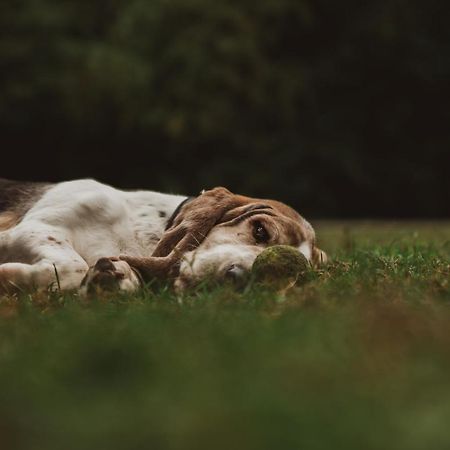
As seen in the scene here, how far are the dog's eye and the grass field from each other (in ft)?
3.19

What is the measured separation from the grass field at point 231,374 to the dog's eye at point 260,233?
971 millimetres

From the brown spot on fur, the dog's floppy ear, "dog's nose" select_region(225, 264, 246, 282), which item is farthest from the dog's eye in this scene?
the brown spot on fur

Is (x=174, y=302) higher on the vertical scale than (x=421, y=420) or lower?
lower

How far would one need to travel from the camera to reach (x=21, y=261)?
4.89 metres

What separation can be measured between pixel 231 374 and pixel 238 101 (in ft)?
71.3

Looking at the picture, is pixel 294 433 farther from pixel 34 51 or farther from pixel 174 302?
pixel 34 51

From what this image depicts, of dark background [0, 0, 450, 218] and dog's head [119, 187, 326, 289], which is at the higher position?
dog's head [119, 187, 326, 289]

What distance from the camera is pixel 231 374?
2.38 metres

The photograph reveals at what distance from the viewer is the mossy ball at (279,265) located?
4.25 meters

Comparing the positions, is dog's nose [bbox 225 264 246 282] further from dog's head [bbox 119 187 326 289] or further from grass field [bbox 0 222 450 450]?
grass field [bbox 0 222 450 450]

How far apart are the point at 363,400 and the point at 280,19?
75.4 feet

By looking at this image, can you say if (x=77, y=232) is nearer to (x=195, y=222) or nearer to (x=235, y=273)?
(x=195, y=222)

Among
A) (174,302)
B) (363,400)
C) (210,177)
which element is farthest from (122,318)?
(210,177)

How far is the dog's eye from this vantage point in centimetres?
479
